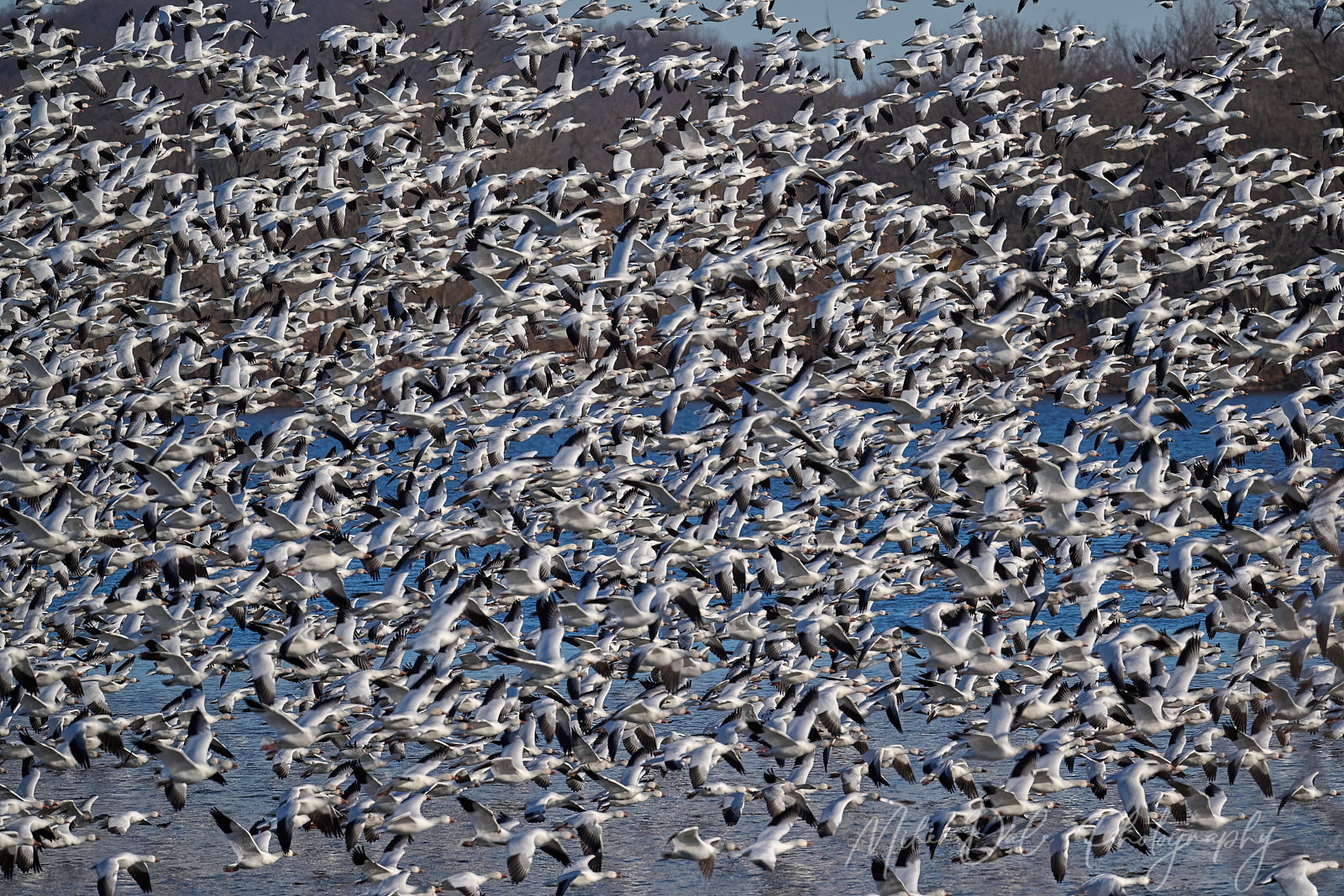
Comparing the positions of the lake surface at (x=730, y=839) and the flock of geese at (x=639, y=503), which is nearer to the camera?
the lake surface at (x=730, y=839)

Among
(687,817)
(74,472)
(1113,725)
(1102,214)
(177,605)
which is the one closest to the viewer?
(1113,725)

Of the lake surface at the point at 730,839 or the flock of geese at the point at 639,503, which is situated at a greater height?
the flock of geese at the point at 639,503

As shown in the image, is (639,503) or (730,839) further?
(639,503)

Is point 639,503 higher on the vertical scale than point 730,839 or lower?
higher

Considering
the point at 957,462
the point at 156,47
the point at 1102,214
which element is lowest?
the point at 1102,214

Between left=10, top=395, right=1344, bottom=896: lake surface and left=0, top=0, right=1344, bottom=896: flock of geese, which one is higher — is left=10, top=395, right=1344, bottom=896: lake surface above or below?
below

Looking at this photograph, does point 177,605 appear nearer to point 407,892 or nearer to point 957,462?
point 407,892

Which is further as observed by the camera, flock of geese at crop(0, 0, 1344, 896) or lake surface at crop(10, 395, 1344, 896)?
flock of geese at crop(0, 0, 1344, 896)

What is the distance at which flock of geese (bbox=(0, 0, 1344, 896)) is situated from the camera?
19.4 metres

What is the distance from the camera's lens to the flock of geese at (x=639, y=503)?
1942cm

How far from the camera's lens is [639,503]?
82.4ft

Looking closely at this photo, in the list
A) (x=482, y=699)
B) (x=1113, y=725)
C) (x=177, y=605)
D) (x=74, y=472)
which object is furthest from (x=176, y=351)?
(x=1113, y=725)

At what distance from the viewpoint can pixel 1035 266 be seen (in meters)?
27.3

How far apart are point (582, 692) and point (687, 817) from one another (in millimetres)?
2112
